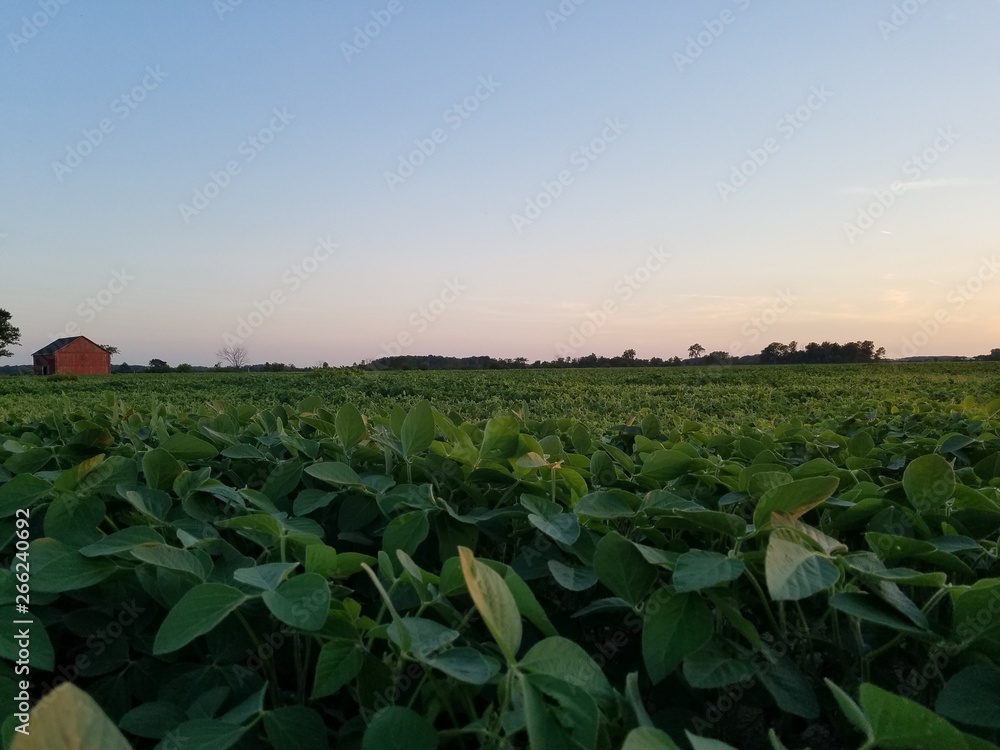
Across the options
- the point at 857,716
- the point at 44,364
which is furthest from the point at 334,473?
the point at 44,364

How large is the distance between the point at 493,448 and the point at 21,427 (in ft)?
6.69

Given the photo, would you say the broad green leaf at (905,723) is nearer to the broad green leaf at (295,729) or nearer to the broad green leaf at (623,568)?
the broad green leaf at (623,568)

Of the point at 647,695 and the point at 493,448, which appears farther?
the point at 493,448

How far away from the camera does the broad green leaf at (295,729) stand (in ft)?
2.31

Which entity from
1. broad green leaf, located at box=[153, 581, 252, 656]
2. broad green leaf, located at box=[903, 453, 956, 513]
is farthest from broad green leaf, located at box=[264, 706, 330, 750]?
broad green leaf, located at box=[903, 453, 956, 513]

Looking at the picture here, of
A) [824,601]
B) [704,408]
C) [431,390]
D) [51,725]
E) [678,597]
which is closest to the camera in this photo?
[51,725]

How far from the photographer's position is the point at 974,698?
689 mm

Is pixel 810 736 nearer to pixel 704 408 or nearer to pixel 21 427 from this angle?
pixel 21 427

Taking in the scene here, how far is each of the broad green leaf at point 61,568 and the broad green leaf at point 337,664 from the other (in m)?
0.36

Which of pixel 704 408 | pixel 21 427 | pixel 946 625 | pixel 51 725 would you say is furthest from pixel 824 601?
pixel 704 408

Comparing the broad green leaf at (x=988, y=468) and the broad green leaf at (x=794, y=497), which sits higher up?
the broad green leaf at (x=794, y=497)

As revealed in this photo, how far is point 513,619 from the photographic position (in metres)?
0.59

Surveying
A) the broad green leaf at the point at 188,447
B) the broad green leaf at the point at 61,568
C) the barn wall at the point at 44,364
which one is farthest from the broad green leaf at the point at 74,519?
the barn wall at the point at 44,364

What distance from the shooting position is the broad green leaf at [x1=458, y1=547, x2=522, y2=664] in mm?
557
